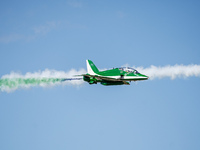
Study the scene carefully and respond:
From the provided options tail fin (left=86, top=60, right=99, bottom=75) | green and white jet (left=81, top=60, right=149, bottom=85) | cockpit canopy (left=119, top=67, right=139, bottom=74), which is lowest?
green and white jet (left=81, top=60, right=149, bottom=85)

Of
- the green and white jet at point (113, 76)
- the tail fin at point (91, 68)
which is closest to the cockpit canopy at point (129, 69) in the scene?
the green and white jet at point (113, 76)

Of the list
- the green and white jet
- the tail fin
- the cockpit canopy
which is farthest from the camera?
the tail fin

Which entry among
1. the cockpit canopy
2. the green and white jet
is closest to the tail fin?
the green and white jet

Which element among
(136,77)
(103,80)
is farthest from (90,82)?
(136,77)

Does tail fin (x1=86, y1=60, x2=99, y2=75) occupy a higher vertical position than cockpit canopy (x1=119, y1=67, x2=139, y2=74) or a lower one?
higher

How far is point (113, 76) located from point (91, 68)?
17.5 feet

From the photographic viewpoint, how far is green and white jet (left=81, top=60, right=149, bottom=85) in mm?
98750

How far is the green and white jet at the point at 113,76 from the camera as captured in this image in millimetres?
98750

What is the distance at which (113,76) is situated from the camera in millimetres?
98875

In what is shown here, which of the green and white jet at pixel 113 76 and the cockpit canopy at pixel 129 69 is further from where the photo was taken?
the cockpit canopy at pixel 129 69

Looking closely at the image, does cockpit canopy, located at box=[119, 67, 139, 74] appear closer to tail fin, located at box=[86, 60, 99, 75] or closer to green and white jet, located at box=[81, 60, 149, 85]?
green and white jet, located at box=[81, 60, 149, 85]

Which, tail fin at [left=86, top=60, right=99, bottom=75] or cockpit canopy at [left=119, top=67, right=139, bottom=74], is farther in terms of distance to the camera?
tail fin at [left=86, top=60, right=99, bottom=75]

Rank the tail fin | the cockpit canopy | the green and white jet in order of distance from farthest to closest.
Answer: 1. the tail fin
2. the cockpit canopy
3. the green and white jet

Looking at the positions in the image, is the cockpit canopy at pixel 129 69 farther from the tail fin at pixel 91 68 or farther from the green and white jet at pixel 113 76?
the tail fin at pixel 91 68
